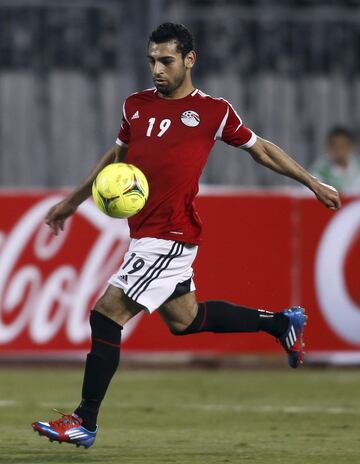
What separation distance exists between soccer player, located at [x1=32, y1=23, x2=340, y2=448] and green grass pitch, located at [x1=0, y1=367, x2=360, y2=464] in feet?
2.00

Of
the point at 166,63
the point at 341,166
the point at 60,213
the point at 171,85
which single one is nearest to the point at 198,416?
the point at 60,213

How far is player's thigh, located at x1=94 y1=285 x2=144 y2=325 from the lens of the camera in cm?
806

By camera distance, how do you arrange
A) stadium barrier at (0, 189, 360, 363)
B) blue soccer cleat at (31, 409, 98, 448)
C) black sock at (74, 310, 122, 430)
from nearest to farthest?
1. blue soccer cleat at (31, 409, 98, 448)
2. black sock at (74, 310, 122, 430)
3. stadium barrier at (0, 189, 360, 363)

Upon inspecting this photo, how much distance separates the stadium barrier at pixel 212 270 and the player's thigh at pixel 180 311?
4031 mm

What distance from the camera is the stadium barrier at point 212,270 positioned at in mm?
12609

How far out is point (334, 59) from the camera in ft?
53.8

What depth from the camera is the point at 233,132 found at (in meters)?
8.23

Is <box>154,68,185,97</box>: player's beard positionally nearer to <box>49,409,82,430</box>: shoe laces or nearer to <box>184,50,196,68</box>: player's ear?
<box>184,50,196,68</box>: player's ear

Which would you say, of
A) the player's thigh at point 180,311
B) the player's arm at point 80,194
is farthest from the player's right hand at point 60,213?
the player's thigh at point 180,311

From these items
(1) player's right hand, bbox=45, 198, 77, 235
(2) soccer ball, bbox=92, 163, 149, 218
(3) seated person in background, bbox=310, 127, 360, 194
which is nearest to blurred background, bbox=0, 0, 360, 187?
(3) seated person in background, bbox=310, 127, 360, 194

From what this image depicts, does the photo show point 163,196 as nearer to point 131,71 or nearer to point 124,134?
point 124,134

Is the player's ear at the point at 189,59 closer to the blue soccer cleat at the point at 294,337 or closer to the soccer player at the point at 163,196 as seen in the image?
the soccer player at the point at 163,196

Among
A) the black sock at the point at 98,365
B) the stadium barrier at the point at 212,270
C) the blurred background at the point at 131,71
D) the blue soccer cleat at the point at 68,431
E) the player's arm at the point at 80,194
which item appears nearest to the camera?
the blue soccer cleat at the point at 68,431

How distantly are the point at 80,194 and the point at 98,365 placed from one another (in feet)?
3.65
